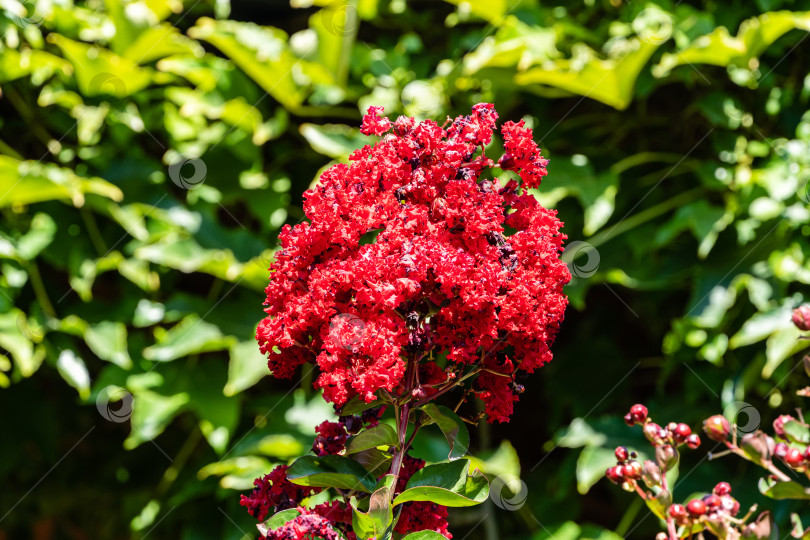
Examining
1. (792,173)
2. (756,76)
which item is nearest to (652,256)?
(792,173)

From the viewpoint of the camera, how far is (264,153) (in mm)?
2074

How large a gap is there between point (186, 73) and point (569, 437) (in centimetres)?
128

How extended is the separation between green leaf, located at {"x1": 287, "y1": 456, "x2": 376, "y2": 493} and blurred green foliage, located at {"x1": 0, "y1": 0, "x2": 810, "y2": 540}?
99 cm

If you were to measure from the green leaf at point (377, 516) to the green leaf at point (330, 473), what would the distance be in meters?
0.03

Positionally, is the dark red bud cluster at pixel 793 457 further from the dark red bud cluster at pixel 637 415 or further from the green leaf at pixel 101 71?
the green leaf at pixel 101 71

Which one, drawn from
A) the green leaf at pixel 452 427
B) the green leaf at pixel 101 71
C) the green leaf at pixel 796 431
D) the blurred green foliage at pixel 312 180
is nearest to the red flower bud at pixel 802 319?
the green leaf at pixel 796 431

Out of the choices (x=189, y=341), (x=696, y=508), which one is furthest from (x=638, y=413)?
(x=189, y=341)

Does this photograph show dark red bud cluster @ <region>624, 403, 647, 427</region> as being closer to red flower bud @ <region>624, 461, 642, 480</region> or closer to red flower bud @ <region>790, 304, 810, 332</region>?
red flower bud @ <region>624, 461, 642, 480</region>

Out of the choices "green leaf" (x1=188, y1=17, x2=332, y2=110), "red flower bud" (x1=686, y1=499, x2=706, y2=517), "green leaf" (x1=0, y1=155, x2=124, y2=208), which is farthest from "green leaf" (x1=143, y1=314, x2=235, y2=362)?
"red flower bud" (x1=686, y1=499, x2=706, y2=517)

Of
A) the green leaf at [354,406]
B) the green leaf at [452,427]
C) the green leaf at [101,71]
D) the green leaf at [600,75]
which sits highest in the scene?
the green leaf at [354,406]

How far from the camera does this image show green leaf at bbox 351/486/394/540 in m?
0.62

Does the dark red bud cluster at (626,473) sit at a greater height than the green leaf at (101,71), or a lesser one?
greater

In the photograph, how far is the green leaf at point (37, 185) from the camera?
173 centimetres

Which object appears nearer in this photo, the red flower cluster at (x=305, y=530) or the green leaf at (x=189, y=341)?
the red flower cluster at (x=305, y=530)
